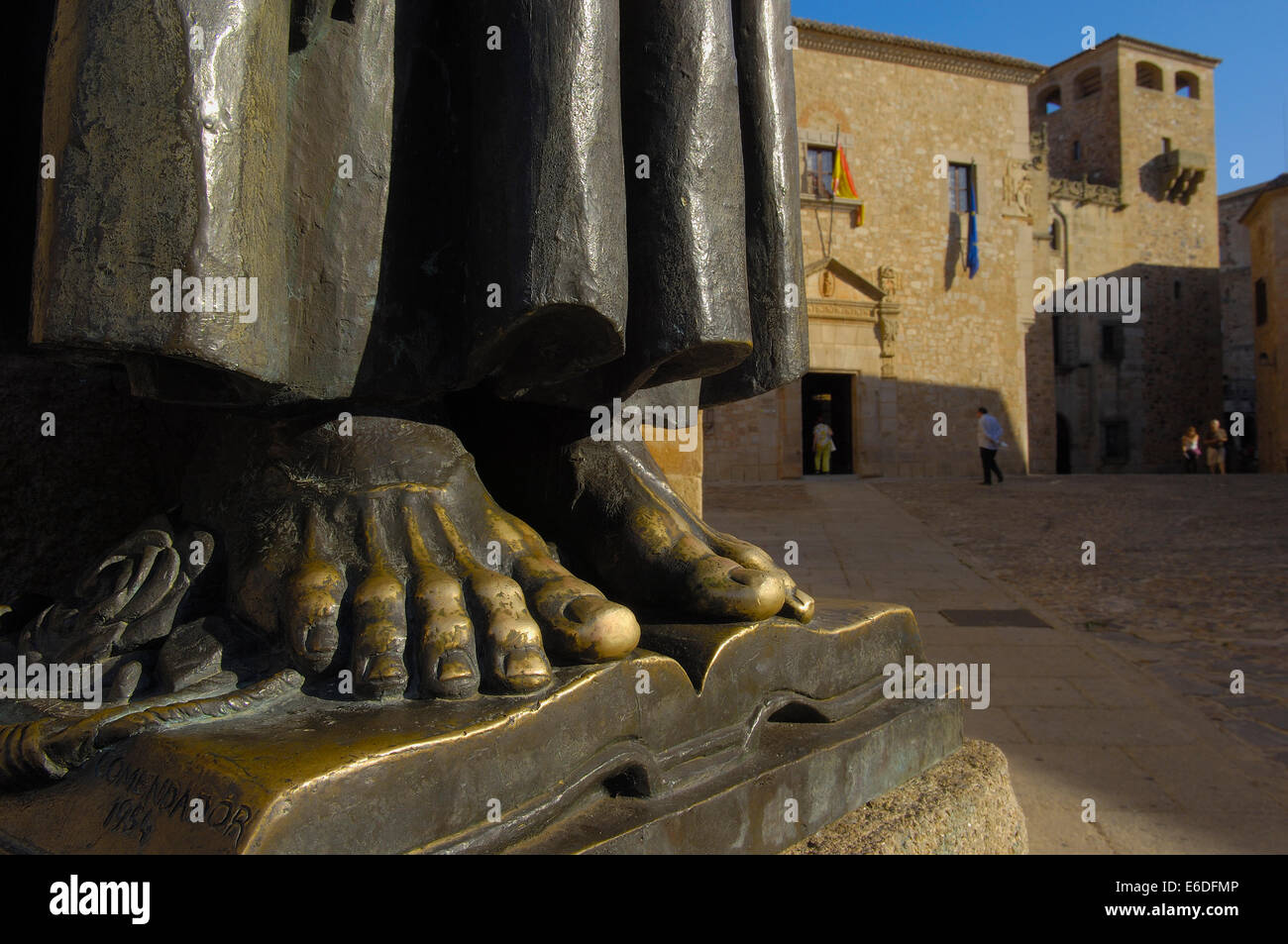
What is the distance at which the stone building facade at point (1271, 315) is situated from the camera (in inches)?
1026

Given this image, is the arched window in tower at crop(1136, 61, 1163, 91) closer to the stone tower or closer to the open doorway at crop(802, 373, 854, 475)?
the stone tower

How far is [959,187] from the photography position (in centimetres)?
2122

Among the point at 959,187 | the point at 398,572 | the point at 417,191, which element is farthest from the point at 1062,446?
the point at 398,572

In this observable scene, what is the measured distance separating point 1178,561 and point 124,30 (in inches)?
329

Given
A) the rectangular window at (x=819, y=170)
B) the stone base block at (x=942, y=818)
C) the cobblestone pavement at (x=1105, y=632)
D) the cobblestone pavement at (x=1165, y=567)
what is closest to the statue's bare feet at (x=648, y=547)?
the stone base block at (x=942, y=818)

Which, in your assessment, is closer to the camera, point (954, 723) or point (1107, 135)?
point (954, 723)

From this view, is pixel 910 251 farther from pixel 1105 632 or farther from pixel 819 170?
pixel 1105 632

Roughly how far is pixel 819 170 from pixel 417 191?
20.1 m

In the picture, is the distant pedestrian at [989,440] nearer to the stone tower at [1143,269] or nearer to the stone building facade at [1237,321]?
the stone tower at [1143,269]

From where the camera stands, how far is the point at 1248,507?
37.7 ft

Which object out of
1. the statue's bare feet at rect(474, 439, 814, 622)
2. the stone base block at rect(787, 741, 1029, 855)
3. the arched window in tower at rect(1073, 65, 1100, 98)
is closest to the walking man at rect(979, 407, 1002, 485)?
the stone base block at rect(787, 741, 1029, 855)
